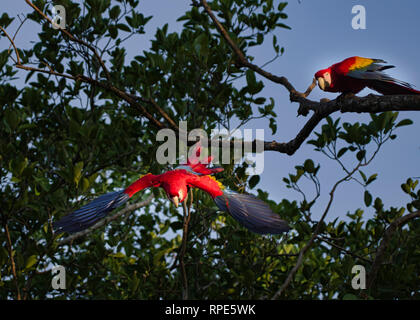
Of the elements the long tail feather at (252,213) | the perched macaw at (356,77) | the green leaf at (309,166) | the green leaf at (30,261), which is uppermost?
the perched macaw at (356,77)

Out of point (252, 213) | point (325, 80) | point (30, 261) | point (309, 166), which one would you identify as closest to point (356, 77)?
point (325, 80)

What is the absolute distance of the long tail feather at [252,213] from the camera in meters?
2.68

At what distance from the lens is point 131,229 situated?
6031 mm

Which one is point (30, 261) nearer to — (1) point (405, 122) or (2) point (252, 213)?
(2) point (252, 213)

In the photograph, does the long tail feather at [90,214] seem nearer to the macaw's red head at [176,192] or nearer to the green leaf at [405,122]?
the macaw's red head at [176,192]

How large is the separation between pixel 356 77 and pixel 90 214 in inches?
79.8

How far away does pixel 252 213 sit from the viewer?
286 centimetres

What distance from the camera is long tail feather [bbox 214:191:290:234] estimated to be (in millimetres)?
2675

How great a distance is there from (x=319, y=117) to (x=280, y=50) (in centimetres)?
181

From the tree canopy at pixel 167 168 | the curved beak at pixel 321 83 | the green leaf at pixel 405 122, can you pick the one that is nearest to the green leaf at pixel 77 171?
the tree canopy at pixel 167 168

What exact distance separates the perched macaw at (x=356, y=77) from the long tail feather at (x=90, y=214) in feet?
5.35

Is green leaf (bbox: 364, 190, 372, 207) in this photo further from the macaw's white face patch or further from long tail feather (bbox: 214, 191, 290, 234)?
long tail feather (bbox: 214, 191, 290, 234)
